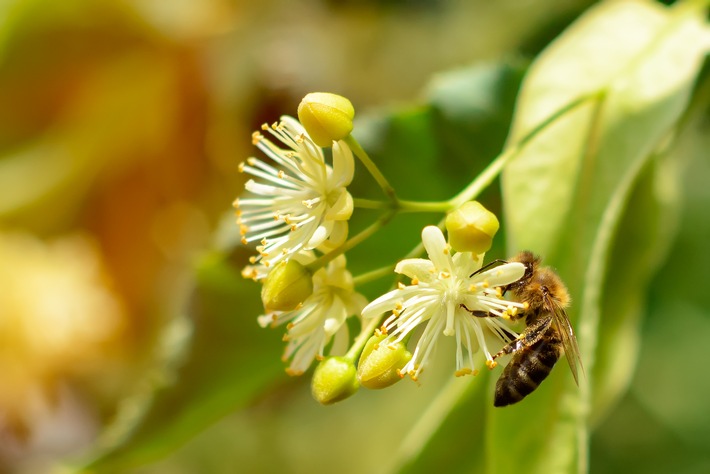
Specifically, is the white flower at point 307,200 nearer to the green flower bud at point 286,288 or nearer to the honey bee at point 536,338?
the green flower bud at point 286,288

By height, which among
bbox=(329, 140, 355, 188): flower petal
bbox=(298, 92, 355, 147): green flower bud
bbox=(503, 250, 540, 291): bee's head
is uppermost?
bbox=(298, 92, 355, 147): green flower bud

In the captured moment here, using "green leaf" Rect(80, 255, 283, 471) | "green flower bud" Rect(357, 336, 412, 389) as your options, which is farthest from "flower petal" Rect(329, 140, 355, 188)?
"green leaf" Rect(80, 255, 283, 471)

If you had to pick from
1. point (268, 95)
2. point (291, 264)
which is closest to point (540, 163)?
point (291, 264)

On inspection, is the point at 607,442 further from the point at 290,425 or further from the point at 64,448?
the point at 64,448

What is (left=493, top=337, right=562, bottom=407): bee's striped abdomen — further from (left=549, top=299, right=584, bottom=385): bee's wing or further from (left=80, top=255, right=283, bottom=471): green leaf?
(left=80, top=255, right=283, bottom=471): green leaf

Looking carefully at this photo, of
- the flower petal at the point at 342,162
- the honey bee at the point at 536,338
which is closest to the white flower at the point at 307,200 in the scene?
the flower petal at the point at 342,162

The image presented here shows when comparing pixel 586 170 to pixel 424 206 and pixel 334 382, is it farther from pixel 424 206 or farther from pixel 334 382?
pixel 334 382

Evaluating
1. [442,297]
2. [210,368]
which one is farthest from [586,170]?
[210,368]
